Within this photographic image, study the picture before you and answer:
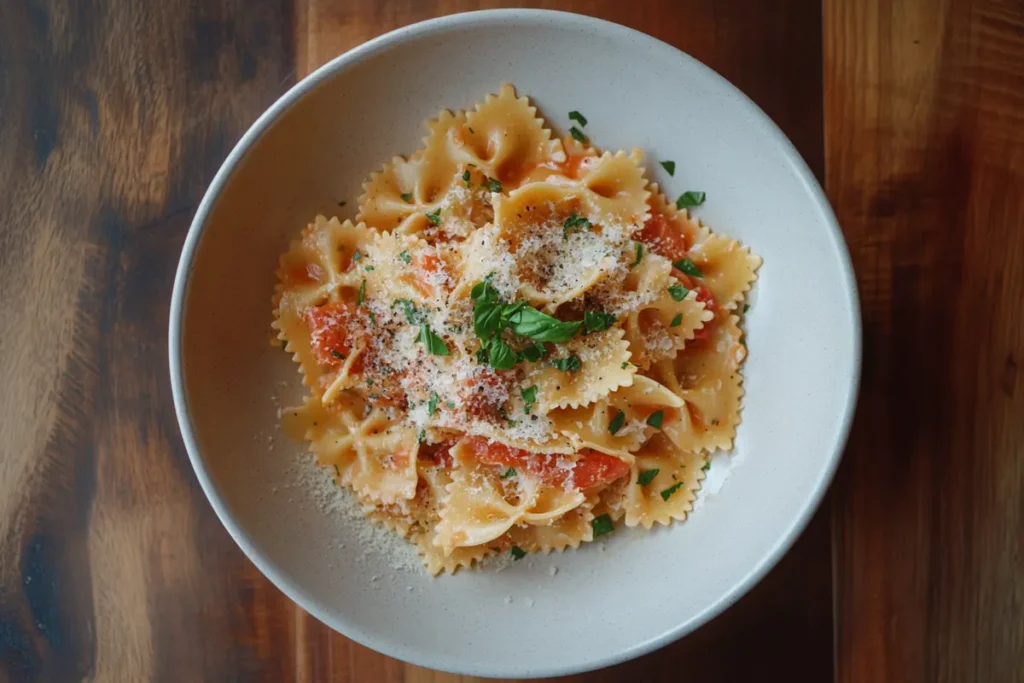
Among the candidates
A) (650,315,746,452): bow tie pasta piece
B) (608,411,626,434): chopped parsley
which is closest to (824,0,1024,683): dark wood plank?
(650,315,746,452): bow tie pasta piece

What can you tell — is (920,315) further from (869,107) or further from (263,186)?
(263,186)

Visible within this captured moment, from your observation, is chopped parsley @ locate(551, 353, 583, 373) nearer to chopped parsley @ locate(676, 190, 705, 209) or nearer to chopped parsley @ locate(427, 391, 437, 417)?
chopped parsley @ locate(427, 391, 437, 417)

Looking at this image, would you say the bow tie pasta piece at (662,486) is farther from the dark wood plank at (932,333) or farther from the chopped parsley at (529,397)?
the dark wood plank at (932,333)

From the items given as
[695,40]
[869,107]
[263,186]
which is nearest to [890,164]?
[869,107]

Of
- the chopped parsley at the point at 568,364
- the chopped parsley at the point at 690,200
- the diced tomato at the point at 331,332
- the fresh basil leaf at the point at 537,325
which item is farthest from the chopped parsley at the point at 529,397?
the chopped parsley at the point at 690,200

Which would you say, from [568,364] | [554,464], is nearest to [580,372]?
[568,364]

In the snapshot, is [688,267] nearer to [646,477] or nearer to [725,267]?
[725,267]
